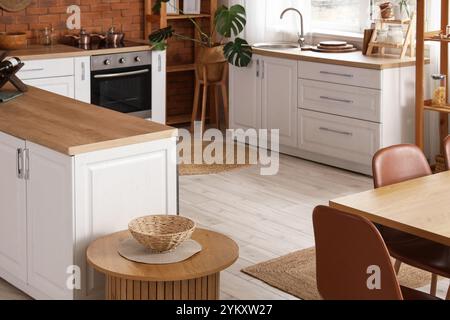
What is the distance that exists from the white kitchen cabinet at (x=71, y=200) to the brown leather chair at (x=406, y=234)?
0.97 meters

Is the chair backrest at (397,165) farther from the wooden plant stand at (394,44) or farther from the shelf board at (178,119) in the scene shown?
the shelf board at (178,119)

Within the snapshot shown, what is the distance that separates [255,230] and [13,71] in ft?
5.62

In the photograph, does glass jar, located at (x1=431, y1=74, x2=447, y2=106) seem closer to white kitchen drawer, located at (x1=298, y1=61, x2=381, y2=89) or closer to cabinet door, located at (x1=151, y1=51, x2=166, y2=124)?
white kitchen drawer, located at (x1=298, y1=61, x2=381, y2=89)

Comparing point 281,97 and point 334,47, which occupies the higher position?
point 334,47

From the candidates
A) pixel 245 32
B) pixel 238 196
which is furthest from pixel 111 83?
pixel 238 196

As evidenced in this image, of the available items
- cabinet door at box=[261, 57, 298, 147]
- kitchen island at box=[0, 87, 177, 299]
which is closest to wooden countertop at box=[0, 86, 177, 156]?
kitchen island at box=[0, 87, 177, 299]

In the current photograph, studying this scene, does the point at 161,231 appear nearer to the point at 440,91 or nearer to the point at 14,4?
the point at 440,91

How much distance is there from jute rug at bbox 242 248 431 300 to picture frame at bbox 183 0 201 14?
3.87m

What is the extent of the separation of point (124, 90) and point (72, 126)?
11.1 ft

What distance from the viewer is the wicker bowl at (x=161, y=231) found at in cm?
378

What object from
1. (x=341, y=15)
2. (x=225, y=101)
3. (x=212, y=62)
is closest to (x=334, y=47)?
(x=341, y=15)

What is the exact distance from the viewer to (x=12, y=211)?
4422 millimetres

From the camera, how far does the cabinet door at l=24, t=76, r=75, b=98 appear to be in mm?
7135

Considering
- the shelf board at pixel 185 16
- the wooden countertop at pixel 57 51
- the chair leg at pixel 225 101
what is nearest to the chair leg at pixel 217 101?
the chair leg at pixel 225 101
